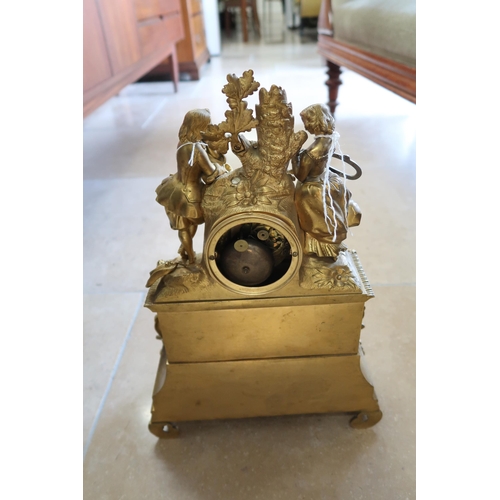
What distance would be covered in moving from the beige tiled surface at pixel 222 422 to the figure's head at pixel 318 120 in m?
0.55

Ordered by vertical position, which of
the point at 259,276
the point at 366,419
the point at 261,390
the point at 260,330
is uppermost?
the point at 259,276

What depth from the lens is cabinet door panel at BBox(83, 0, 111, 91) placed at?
1.44 metres

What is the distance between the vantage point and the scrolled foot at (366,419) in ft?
2.67

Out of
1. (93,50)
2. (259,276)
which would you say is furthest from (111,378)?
(93,50)

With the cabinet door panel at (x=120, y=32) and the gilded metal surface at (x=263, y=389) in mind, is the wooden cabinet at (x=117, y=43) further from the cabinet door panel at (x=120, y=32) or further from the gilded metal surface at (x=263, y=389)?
the gilded metal surface at (x=263, y=389)

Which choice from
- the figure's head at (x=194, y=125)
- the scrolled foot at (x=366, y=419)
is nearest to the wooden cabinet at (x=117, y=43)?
the figure's head at (x=194, y=125)

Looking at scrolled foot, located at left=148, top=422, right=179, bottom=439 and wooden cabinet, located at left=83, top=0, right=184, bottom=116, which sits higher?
wooden cabinet, located at left=83, top=0, right=184, bottom=116

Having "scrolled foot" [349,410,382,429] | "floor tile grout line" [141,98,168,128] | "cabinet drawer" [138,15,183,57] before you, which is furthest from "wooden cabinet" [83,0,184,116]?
"scrolled foot" [349,410,382,429]

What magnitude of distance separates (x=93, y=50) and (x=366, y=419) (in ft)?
4.82

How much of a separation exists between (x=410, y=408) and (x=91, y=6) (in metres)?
1.63

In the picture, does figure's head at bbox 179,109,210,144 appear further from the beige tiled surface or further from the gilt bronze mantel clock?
the beige tiled surface

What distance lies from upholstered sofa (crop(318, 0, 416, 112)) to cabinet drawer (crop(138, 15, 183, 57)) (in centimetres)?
96

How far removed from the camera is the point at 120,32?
1.87 meters

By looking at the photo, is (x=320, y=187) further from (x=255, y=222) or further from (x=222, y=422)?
(x=222, y=422)
